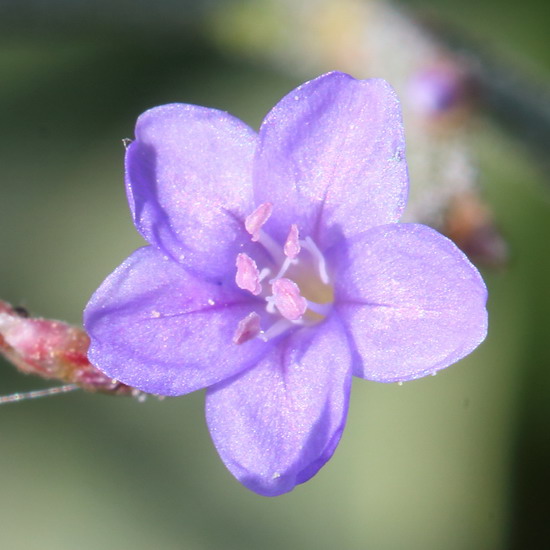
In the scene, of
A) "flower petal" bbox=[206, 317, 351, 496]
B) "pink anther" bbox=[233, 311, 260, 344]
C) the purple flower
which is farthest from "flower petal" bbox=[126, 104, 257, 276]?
"flower petal" bbox=[206, 317, 351, 496]

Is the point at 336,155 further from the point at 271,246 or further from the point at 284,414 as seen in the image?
the point at 284,414

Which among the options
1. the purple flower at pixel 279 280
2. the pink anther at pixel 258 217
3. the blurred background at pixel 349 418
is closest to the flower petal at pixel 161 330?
the purple flower at pixel 279 280

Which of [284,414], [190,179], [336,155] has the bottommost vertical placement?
[284,414]

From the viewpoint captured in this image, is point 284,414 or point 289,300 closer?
point 284,414

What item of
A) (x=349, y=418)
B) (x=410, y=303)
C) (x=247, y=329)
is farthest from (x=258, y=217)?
(x=349, y=418)

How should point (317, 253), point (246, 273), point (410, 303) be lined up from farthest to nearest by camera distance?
point (317, 253)
point (246, 273)
point (410, 303)

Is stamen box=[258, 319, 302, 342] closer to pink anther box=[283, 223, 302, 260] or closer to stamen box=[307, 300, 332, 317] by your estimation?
stamen box=[307, 300, 332, 317]

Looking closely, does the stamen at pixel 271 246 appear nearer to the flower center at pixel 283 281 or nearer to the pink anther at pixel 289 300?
the flower center at pixel 283 281
